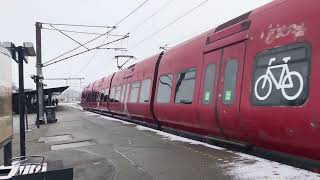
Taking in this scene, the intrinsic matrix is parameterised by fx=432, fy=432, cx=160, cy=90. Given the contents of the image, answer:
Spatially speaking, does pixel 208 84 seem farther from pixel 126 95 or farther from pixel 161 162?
pixel 126 95

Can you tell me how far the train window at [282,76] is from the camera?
657 centimetres

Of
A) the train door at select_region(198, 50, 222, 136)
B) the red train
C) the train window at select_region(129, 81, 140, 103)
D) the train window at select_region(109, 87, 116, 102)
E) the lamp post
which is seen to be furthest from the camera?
the train window at select_region(109, 87, 116, 102)

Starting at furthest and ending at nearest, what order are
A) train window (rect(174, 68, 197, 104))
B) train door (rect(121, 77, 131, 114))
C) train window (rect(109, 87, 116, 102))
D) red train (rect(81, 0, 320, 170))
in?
train window (rect(109, 87, 116, 102)) < train door (rect(121, 77, 131, 114)) < train window (rect(174, 68, 197, 104)) < red train (rect(81, 0, 320, 170))

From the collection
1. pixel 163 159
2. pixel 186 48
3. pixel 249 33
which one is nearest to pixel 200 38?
pixel 186 48

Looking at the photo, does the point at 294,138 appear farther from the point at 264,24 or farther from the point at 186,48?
the point at 186,48

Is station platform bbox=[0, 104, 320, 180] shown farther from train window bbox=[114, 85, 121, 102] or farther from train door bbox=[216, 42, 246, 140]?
train window bbox=[114, 85, 121, 102]

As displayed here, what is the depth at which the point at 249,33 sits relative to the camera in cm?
826

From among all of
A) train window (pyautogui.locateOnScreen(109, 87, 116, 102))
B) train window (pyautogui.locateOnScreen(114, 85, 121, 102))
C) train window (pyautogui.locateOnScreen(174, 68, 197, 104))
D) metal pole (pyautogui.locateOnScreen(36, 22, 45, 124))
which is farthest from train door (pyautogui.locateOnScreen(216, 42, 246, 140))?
metal pole (pyautogui.locateOnScreen(36, 22, 45, 124))

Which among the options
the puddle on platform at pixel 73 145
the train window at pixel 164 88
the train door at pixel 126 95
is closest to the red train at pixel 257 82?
the train window at pixel 164 88

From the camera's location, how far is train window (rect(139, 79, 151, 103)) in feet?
53.2

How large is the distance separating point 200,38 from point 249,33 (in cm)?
301

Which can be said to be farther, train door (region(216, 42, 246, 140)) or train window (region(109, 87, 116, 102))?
train window (region(109, 87, 116, 102))

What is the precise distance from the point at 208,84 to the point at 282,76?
3.21 meters

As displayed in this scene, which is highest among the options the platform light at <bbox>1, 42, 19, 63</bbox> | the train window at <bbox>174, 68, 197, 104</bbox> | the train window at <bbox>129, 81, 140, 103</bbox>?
the platform light at <bbox>1, 42, 19, 63</bbox>
